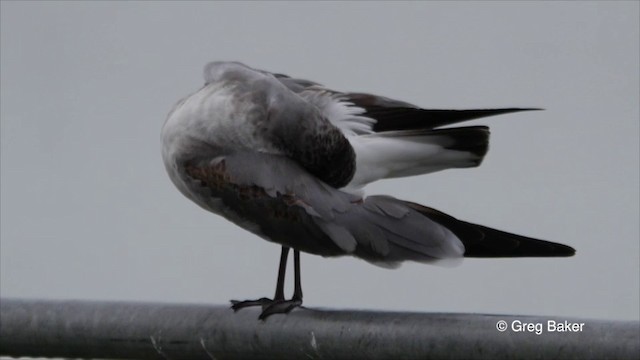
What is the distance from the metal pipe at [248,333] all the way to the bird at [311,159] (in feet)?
3.31

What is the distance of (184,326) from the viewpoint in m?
2.69

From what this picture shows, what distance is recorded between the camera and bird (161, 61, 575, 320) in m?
3.85

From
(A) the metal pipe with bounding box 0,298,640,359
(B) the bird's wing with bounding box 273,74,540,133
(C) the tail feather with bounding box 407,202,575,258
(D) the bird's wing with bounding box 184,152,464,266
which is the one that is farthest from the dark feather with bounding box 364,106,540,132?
(A) the metal pipe with bounding box 0,298,640,359

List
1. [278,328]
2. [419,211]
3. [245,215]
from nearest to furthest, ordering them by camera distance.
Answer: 1. [278,328]
2. [419,211]
3. [245,215]

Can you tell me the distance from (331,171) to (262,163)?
25 cm

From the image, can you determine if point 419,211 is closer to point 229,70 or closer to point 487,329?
point 229,70

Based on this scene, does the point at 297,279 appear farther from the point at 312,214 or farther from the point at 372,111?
the point at 372,111

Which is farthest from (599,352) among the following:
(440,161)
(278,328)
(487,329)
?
(440,161)

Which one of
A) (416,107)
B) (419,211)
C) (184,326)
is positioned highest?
(416,107)

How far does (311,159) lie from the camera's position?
436 centimetres

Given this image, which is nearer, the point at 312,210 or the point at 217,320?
the point at 217,320

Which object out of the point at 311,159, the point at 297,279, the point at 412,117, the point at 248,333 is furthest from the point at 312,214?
the point at 248,333

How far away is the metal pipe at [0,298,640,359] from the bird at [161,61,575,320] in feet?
3.31

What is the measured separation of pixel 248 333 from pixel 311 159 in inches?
68.1
